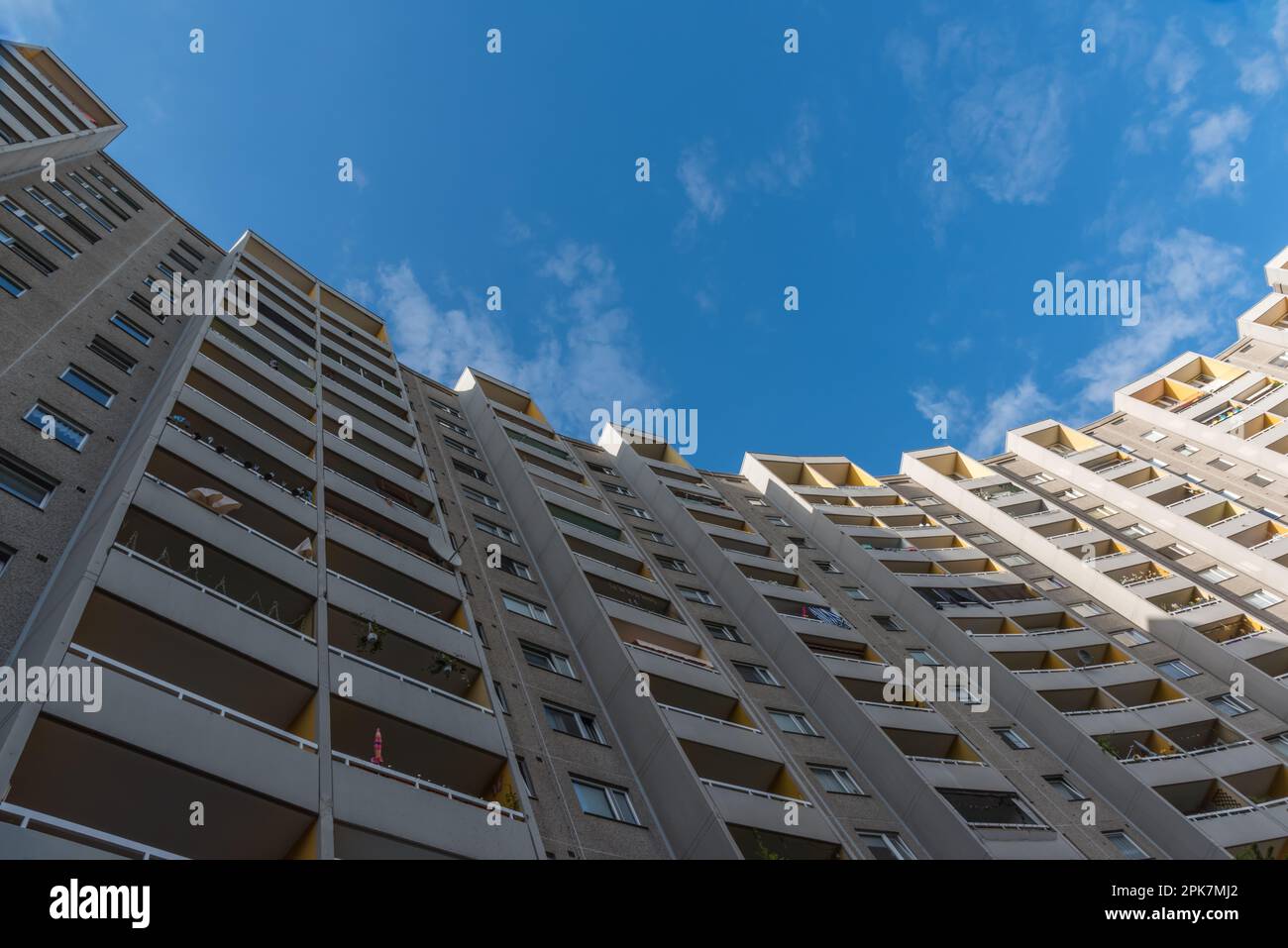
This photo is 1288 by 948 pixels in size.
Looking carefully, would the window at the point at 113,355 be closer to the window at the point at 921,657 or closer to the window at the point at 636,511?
the window at the point at 636,511

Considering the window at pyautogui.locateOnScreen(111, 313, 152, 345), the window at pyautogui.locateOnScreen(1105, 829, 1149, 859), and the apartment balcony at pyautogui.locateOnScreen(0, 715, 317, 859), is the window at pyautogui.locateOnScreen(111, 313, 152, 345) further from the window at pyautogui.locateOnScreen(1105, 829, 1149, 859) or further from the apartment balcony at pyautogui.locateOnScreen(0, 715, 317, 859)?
the window at pyautogui.locateOnScreen(1105, 829, 1149, 859)

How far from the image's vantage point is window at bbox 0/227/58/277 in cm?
2234

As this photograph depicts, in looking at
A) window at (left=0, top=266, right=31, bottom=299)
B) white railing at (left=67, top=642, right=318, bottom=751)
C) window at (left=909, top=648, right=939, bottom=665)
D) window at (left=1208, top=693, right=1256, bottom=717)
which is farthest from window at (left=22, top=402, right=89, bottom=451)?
window at (left=1208, top=693, right=1256, bottom=717)

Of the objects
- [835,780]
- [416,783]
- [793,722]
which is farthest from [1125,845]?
[416,783]

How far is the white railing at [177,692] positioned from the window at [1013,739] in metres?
21.1

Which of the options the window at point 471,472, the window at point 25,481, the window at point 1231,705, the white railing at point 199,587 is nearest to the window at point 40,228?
the window at point 25,481

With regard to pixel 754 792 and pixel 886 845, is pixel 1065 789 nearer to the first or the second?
pixel 886 845

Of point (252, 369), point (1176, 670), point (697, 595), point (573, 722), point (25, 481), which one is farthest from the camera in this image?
point (697, 595)

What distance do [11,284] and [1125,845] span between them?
3130 centimetres

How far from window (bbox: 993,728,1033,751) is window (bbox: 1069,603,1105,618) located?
9981 mm

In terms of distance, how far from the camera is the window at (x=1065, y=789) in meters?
23.2

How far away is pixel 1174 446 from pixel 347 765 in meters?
50.1

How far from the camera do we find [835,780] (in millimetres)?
21516

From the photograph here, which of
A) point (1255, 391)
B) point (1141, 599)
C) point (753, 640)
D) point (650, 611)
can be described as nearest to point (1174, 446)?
point (1255, 391)
